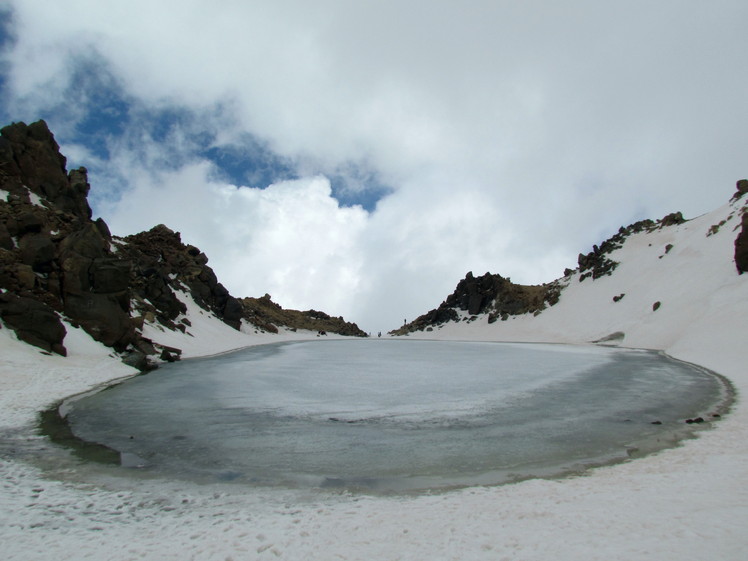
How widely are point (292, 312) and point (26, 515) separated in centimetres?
11404

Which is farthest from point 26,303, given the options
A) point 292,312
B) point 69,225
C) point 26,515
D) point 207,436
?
point 292,312

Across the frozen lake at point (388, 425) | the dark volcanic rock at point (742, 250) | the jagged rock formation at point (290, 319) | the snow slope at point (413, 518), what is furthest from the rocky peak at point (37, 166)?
the dark volcanic rock at point (742, 250)

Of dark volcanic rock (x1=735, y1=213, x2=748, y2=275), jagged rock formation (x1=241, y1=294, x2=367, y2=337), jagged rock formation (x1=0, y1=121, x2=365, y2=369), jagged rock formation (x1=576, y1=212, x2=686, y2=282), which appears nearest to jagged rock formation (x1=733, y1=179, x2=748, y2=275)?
dark volcanic rock (x1=735, y1=213, x2=748, y2=275)

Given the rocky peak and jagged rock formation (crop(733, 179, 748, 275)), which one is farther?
jagged rock formation (crop(733, 179, 748, 275))

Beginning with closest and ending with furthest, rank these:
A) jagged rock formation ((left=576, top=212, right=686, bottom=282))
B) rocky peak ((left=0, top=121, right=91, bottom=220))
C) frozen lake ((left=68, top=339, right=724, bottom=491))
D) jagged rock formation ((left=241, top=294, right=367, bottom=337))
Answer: frozen lake ((left=68, top=339, right=724, bottom=491)), rocky peak ((left=0, top=121, right=91, bottom=220)), jagged rock formation ((left=576, top=212, right=686, bottom=282)), jagged rock formation ((left=241, top=294, right=367, bottom=337))

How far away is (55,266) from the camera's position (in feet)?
77.0

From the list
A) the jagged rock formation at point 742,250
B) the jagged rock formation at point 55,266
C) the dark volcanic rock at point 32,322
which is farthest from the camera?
the jagged rock formation at point 742,250

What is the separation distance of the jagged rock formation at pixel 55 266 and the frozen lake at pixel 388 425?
20.1 ft

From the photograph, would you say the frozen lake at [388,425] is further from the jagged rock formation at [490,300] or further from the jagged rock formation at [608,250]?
the jagged rock formation at [490,300]

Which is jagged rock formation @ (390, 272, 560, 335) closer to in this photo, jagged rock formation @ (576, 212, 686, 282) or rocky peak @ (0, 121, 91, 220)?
jagged rock formation @ (576, 212, 686, 282)

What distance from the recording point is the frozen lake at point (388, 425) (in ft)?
22.9

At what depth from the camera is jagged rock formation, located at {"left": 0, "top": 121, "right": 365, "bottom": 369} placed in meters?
19.1

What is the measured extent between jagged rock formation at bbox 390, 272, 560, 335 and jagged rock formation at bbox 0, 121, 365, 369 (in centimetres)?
5958

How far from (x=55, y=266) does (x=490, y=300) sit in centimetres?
7775
